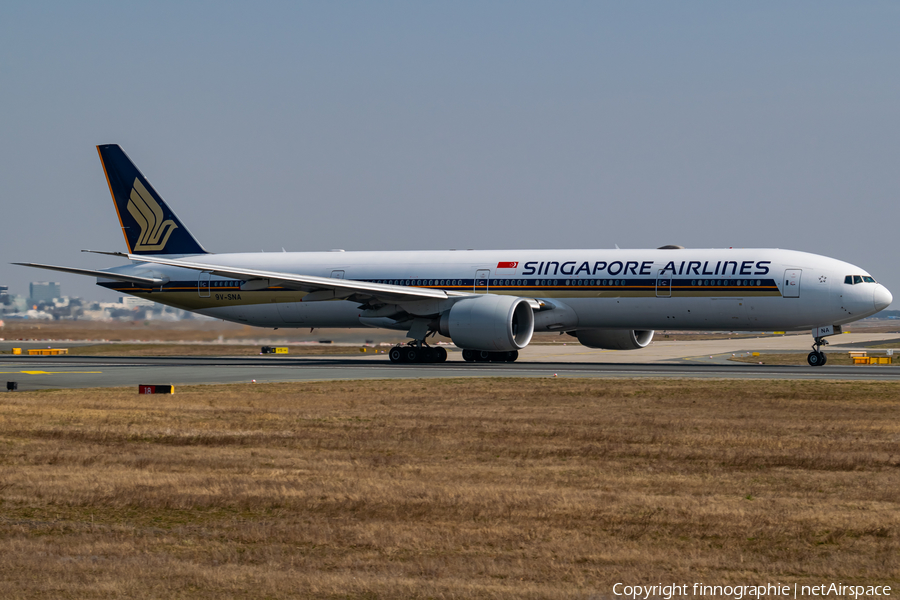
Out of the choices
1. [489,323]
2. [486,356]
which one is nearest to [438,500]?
[489,323]

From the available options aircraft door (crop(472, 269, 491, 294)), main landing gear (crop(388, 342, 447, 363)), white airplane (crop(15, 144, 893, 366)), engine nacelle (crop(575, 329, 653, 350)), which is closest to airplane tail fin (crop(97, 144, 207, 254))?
white airplane (crop(15, 144, 893, 366))

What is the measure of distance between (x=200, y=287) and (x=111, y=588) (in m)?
36.5

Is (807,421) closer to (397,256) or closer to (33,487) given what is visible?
(33,487)

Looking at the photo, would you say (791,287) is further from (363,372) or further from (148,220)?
(148,220)

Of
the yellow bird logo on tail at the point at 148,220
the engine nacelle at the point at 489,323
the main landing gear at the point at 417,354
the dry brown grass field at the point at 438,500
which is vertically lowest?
the dry brown grass field at the point at 438,500

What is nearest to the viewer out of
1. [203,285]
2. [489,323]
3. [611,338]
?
[489,323]

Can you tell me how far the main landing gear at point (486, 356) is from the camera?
38.7m

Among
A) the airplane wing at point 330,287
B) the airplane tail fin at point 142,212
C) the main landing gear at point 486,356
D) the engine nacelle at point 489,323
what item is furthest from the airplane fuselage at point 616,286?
the airplane tail fin at point 142,212

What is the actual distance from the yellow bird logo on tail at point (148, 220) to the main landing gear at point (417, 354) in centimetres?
1420

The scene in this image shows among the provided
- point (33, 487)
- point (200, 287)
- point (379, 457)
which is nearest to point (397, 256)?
point (200, 287)

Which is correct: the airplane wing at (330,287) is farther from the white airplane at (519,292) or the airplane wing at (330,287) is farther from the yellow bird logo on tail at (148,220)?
the yellow bird logo on tail at (148,220)

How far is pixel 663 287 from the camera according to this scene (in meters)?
34.9

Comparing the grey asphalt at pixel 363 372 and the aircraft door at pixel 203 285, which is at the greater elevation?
the aircraft door at pixel 203 285

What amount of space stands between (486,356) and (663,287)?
7.87 meters
